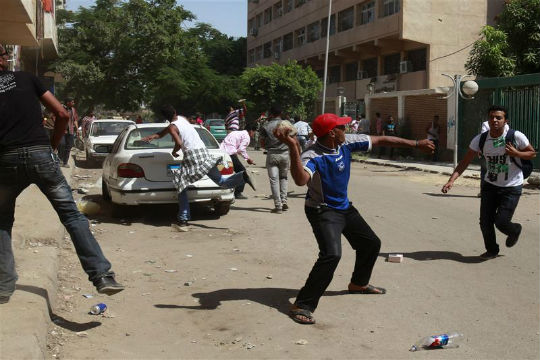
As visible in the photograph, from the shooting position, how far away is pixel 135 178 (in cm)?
931

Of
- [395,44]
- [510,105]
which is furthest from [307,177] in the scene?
[395,44]

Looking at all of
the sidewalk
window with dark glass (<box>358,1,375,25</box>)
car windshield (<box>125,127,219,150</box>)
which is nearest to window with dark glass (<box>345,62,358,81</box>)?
window with dark glass (<box>358,1,375,25</box>)

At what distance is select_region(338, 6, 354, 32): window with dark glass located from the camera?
4294cm

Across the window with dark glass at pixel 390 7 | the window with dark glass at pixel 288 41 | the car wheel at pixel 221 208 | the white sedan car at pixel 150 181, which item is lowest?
the car wheel at pixel 221 208

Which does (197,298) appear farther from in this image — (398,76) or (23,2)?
(398,76)

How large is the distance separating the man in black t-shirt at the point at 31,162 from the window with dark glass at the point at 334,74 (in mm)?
43268

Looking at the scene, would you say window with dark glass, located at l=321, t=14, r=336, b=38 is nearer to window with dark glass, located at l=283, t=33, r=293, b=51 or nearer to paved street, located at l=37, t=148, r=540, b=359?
window with dark glass, located at l=283, t=33, r=293, b=51

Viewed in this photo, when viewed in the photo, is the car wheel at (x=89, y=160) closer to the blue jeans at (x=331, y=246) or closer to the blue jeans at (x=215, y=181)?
the blue jeans at (x=215, y=181)

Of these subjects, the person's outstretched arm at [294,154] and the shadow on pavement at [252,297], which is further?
the shadow on pavement at [252,297]

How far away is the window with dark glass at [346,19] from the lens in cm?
4294

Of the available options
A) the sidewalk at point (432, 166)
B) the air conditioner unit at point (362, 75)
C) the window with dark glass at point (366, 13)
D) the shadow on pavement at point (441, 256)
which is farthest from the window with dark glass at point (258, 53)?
the shadow on pavement at point (441, 256)

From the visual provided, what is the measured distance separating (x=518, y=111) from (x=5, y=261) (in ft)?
59.2

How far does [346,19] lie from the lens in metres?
43.9

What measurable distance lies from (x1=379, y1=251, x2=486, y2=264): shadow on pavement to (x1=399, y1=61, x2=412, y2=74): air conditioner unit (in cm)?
3076
